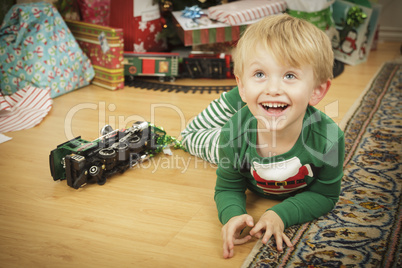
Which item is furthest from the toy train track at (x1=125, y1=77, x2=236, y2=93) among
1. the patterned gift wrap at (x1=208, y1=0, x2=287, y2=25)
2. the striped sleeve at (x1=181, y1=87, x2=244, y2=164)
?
the striped sleeve at (x1=181, y1=87, x2=244, y2=164)

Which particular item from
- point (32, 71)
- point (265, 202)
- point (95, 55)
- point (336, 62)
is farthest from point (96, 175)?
point (336, 62)

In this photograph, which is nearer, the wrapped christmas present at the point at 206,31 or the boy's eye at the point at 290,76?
the boy's eye at the point at 290,76

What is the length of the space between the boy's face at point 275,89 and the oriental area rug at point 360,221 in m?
0.26

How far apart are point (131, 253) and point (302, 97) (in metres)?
0.48

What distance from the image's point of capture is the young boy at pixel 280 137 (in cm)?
83

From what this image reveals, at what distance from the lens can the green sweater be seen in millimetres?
928

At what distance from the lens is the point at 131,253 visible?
880 millimetres

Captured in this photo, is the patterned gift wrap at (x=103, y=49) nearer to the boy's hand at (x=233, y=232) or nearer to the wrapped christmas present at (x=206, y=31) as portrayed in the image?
the wrapped christmas present at (x=206, y=31)

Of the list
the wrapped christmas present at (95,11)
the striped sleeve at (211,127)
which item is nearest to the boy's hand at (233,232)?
the striped sleeve at (211,127)

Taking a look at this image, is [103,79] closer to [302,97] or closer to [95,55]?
[95,55]

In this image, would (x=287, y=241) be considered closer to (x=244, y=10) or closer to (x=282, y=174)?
(x=282, y=174)

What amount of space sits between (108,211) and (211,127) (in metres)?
0.42

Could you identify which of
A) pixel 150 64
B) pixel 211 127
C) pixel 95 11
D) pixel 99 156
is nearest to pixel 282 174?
pixel 211 127

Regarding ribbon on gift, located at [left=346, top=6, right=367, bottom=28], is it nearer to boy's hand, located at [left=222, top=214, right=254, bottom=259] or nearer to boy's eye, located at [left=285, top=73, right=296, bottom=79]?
boy's eye, located at [left=285, top=73, right=296, bottom=79]
